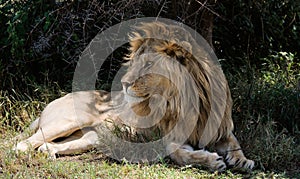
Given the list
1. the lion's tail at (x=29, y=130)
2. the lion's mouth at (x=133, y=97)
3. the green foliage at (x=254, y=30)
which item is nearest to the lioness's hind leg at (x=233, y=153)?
the lion's mouth at (x=133, y=97)

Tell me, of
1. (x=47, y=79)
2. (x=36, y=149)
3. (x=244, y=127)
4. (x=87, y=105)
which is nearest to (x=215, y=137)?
(x=244, y=127)

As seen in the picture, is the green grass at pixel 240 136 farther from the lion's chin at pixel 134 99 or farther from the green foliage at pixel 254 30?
the lion's chin at pixel 134 99

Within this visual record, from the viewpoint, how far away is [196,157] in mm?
4441

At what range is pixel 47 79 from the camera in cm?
633

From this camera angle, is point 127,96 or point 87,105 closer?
point 127,96

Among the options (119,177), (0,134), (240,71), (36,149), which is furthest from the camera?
(240,71)

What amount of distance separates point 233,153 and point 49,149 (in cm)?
158

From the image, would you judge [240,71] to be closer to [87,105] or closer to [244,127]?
[244,127]

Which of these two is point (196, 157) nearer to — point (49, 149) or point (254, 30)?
point (49, 149)

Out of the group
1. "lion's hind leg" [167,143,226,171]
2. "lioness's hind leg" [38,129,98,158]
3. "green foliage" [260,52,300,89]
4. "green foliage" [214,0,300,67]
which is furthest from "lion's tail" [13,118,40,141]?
"green foliage" [214,0,300,67]

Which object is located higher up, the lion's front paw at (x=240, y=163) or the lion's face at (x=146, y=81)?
the lion's face at (x=146, y=81)

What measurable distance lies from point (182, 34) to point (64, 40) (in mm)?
2165

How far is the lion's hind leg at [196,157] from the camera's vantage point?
14.4 ft

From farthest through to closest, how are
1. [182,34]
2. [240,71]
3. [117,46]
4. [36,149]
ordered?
[240,71], [117,46], [36,149], [182,34]
